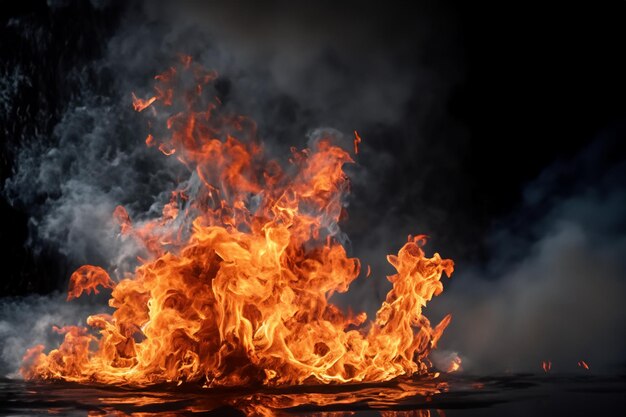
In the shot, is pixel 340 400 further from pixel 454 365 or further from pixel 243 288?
pixel 454 365

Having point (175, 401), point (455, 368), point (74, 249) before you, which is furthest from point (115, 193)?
point (175, 401)

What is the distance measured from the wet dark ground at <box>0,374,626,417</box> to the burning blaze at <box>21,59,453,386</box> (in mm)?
938

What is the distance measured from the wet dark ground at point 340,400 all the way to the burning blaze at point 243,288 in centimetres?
94

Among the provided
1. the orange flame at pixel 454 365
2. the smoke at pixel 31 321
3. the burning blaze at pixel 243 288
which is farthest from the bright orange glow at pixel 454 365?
the smoke at pixel 31 321

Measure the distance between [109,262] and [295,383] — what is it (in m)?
12.1

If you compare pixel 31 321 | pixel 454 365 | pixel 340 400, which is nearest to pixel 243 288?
pixel 340 400

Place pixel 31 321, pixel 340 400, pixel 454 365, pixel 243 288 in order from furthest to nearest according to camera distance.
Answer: pixel 31 321 < pixel 454 365 < pixel 243 288 < pixel 340 400

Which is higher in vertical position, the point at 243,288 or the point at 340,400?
the point at 243,288

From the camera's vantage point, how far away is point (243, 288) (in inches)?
449

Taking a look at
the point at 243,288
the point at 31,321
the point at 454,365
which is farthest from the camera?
the point at 31,321

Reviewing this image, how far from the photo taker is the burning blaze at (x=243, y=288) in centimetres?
1148

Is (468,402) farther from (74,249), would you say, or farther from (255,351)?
(74,249)

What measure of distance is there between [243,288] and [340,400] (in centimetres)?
362

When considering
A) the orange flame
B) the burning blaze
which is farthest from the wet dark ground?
the orange flame
